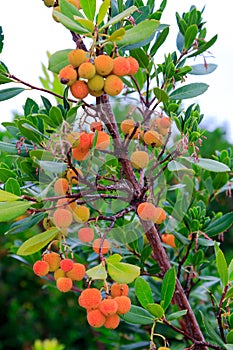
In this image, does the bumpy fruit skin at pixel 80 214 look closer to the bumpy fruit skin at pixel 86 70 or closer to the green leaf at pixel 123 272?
the green leaf at pixel 123 272

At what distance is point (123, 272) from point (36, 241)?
0.49ft

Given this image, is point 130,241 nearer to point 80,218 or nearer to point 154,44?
point 80,218

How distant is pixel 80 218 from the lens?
907mm

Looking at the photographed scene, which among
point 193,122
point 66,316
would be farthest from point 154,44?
point 66,316

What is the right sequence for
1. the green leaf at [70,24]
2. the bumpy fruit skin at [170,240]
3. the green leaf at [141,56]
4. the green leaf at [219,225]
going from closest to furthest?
1. the green leaf at [70,24]
2. the green leaf at [141,56]
3. the green leaf at [219,225]
4. the bumpy fruit skin at [170,240]

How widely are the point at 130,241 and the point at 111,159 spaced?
25 centimetres

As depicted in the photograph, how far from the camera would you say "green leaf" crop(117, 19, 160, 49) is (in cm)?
78

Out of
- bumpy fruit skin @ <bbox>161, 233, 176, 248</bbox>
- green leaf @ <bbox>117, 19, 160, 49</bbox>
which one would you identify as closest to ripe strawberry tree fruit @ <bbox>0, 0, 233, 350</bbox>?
green leaf @ <bbox>117, 19, 160, 49</bbox>

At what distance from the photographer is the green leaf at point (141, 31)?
78 centimetres

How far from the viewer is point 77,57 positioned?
79 centimetres

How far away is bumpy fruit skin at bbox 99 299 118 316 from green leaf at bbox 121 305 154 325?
0.06 metres

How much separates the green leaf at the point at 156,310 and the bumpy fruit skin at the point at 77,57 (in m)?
0.37

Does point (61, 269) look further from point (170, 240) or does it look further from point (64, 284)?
point (170, 240)

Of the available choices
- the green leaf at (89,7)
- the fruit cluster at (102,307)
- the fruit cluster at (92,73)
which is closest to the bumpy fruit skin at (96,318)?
the fruit cluster at (102,307)
